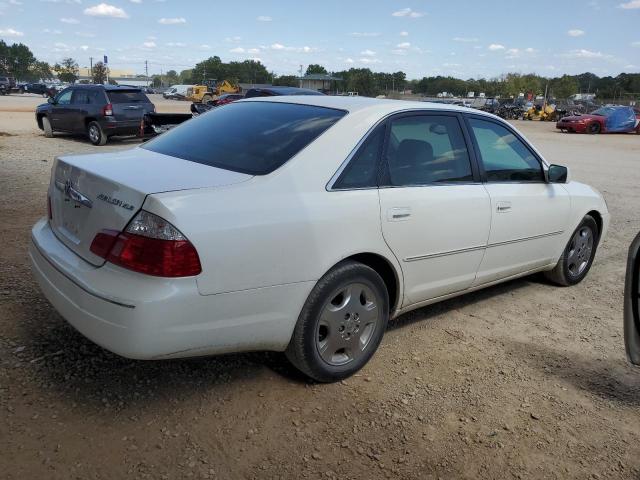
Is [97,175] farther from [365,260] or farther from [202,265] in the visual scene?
[365,260]

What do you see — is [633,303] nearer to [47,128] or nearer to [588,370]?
[588,370]

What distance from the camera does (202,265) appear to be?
2.45 meters

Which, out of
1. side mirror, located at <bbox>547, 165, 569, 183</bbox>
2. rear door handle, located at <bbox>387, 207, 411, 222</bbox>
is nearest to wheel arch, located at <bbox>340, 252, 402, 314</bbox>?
rear door handle, located at <bbox>387, 207, 411, 222</bbox>

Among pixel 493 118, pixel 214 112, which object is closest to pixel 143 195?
pixel 214 112

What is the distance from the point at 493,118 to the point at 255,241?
98.0 inches

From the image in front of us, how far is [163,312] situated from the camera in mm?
2389

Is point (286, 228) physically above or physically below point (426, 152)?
below

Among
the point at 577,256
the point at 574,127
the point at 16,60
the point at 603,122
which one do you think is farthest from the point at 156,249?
the point at 16,60

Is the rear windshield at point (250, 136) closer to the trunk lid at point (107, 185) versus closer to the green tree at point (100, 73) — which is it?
the trunk lid at point (107, 185)

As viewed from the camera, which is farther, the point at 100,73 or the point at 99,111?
the point at 100,73

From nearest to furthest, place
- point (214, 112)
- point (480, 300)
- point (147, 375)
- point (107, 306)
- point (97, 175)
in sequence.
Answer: point (107, 306), point (97, 175), point (147, 375), point (214, 112), point (480, 300)

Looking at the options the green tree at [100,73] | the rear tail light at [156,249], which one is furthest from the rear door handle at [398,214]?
the green tree at [100,73]

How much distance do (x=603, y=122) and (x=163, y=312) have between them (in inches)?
1277

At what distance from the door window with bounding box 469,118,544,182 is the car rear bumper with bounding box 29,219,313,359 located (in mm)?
1930
